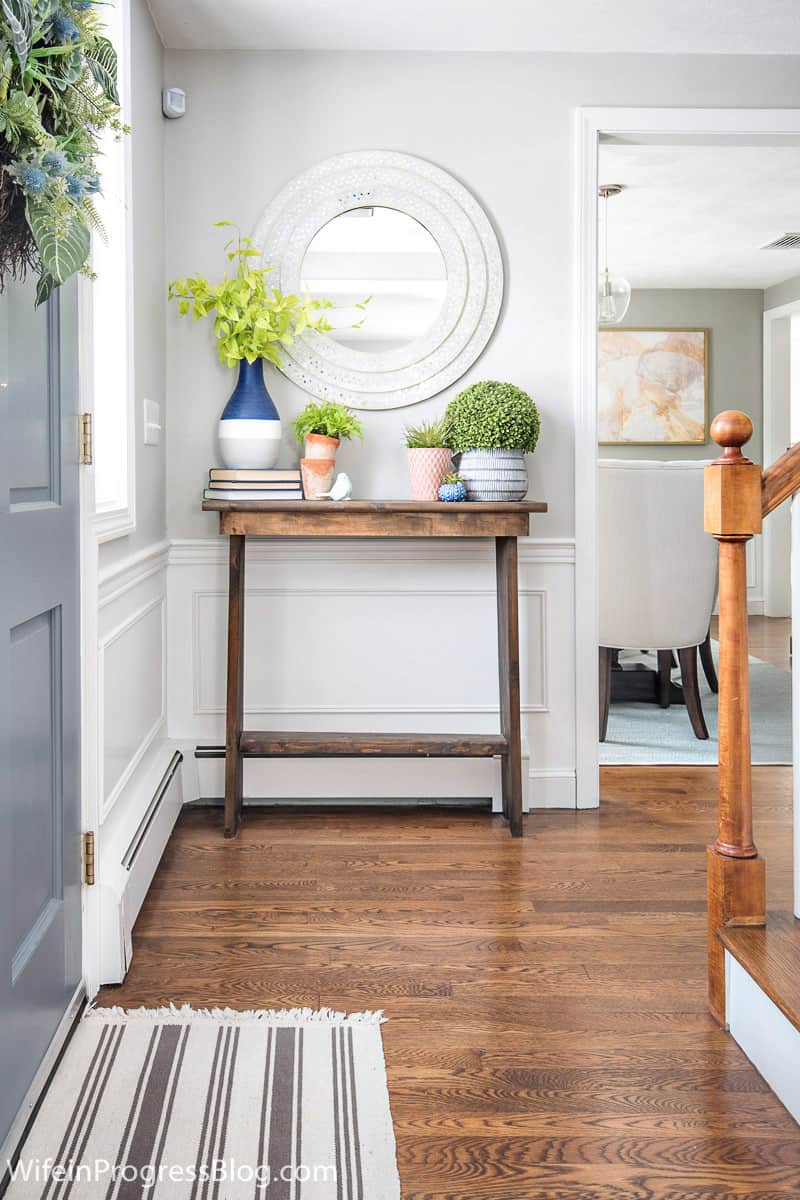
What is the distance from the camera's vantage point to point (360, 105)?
10.6 feet

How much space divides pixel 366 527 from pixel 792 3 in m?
1.87

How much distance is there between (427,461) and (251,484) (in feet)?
1.73

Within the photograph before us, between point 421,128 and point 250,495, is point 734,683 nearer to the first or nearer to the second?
point 250,495

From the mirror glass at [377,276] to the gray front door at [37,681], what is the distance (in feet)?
4.91

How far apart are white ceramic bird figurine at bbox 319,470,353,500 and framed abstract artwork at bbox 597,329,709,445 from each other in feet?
16.7

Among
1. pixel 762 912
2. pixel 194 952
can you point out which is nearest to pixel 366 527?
pixel 194 952

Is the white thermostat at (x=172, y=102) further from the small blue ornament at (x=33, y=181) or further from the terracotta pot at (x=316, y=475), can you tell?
the small blue ornament at (x=33, y=181)

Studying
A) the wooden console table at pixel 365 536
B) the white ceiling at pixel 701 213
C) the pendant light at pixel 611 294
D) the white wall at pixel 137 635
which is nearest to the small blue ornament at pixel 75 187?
the white wall at pixel 137 635

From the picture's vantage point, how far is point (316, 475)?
10.2 feet

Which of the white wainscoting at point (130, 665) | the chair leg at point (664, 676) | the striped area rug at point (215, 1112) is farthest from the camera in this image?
the chair leg at point (664, 676)

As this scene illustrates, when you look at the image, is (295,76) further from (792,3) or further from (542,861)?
(542,861)

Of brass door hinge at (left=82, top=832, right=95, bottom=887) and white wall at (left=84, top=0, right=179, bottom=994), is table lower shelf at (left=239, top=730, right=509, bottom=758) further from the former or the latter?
brass door hinge at (left=82, top=832, right=95, bottom=887)

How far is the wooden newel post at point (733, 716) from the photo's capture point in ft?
6.31

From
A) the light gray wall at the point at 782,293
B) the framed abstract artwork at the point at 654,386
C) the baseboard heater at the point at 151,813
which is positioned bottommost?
the baseboard heater at the point at 151,813
